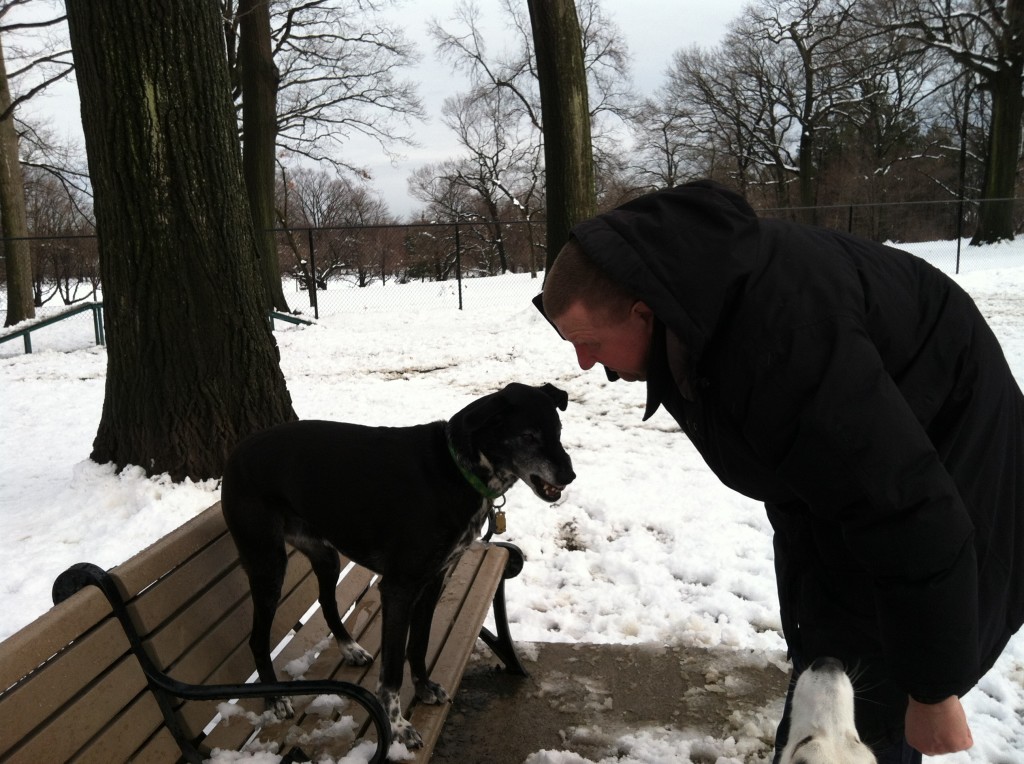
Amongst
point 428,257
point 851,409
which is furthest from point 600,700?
point 428,257

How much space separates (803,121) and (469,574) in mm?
38263

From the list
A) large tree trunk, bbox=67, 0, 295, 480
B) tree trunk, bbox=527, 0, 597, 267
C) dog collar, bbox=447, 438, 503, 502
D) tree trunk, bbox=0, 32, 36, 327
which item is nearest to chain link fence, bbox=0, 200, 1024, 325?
tree trunk, bbox=0, 32, 36, 327

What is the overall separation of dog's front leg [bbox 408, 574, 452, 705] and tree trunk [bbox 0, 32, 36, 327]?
15.9 meters

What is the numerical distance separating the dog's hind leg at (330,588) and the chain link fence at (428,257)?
13.4 metres

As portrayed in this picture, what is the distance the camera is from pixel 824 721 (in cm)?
153

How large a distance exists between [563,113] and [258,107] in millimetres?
7057

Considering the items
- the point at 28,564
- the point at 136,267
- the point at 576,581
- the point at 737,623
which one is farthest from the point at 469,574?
the point at 136,267

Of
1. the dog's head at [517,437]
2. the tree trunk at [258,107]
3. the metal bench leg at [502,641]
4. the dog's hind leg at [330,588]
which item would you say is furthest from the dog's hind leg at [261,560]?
the tree trunk at [258,107]

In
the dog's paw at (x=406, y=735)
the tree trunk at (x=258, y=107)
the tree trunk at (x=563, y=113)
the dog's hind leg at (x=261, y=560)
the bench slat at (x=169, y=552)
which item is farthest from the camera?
the tree trunk at (x=258, y=107)

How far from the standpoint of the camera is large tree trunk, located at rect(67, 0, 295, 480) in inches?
182

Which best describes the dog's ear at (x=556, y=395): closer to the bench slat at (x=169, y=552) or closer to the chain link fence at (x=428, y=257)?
the bench slat at (x=169, y=552)

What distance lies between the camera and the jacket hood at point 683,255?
1406mm

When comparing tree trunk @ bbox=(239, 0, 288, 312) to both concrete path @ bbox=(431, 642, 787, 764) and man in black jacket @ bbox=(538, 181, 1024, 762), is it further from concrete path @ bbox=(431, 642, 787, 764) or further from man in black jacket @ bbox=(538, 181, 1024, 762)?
man in black jacket @ bbox=(538, 181, 1024, 762)

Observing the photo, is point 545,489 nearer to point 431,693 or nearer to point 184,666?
point 431,693
